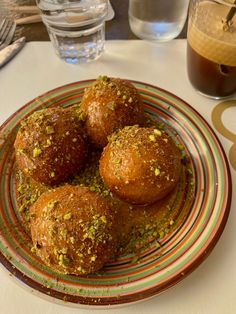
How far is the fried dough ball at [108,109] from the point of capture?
0.94 meters

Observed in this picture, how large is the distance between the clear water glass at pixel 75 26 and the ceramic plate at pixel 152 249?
1.38 ft

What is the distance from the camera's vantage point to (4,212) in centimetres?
91

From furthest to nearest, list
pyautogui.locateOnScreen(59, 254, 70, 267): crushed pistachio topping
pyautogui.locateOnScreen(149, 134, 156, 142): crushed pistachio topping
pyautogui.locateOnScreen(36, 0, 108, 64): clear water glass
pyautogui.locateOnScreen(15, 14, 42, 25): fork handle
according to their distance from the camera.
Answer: pyautogui.locateOnScreen(15, 14, 42, 25): fork handle < pyautogui.locateOnScreen(36, 0, 108, 64): clear water glass < pyautogui.locateOnScreen(149, 134, 156, 142): crushed pistachio topping < pyautogui.locateOnScreen(59, 254, 70, 267): crushed pistachio topping

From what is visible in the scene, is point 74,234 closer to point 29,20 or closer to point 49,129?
point 49,129

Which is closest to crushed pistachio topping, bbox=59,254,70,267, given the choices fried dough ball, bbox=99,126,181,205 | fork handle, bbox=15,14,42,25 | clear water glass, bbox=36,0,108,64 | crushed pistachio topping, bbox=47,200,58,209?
crushed pistachio topping, bbox=47,200,58,209

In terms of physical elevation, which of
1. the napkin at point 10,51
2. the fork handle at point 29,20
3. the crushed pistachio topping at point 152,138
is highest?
the crushed pistachio topping at point 152,138

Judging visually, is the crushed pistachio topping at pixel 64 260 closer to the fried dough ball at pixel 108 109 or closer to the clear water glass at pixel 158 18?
the fried dough ball at pixel 108 109

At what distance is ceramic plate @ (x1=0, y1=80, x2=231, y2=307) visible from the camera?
0.76 metres

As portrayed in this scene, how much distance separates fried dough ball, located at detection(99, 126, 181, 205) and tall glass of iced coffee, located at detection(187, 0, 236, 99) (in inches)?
13.7

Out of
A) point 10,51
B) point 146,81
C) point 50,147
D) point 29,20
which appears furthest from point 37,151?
point 29,20

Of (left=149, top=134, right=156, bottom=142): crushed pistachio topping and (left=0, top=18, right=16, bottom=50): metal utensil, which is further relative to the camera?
(left=0, top=18, right=16, bottom=50): metal utensil

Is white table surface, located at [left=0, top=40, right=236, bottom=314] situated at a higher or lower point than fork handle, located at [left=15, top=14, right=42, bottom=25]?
lower

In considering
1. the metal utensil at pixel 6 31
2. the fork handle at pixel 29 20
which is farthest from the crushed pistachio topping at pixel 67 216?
the fork handle at pixel 29 20

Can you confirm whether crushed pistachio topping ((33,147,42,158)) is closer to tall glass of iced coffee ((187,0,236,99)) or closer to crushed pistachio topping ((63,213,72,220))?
crushed pistachio topping ((63,213,72,220))
